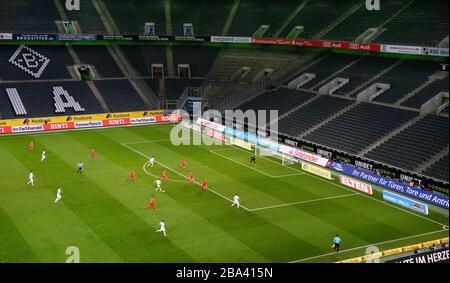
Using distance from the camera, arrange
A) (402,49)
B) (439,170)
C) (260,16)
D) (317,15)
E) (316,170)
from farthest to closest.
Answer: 1. (260,16)
2. (317,15)
3. (402,49)
4. (316,170)
5. (439,170)

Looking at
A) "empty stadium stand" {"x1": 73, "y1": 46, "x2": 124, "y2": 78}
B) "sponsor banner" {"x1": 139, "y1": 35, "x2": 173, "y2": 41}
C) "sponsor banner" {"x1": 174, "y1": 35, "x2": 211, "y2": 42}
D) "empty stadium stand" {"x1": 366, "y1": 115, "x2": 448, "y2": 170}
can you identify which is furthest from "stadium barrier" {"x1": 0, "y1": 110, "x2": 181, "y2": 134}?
"empty stadium stand" {"x1": 366, "y1": 115, "x2": 448, "y2": 170}

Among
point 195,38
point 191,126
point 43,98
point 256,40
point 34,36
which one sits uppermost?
point 34,36

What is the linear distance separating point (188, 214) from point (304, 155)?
17.7 meters

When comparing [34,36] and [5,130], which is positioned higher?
[34,36]

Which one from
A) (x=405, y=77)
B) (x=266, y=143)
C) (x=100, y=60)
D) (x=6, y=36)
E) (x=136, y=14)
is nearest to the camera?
(x=266, y=143)

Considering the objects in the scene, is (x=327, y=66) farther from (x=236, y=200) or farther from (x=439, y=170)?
(x=236, y=200)

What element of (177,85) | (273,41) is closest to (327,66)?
(273,41)

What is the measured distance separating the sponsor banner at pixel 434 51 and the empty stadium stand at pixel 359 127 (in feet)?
18.7

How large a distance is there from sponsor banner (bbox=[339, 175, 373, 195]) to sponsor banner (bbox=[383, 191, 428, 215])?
1.33 meters

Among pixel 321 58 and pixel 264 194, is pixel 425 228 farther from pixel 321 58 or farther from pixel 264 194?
pixel 321 58

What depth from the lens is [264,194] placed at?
37.1 meters

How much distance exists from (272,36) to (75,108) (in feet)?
91.7

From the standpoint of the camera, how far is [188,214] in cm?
3219

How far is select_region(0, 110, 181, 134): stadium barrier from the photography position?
5591 centimetres
